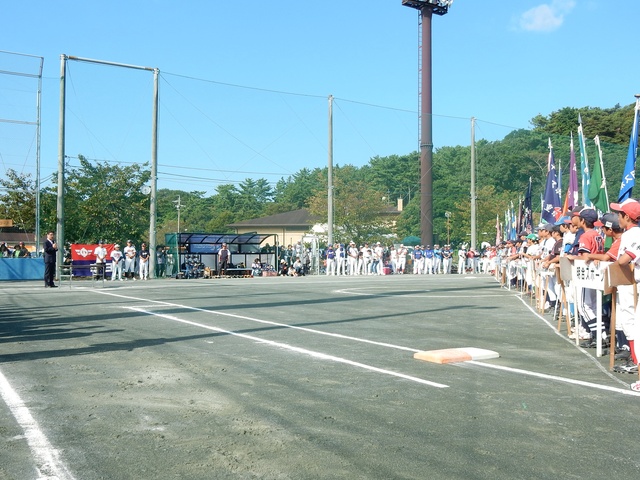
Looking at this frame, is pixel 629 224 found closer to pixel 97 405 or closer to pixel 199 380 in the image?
pixel 199 380

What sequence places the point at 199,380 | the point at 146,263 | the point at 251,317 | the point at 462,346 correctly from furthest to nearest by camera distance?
the point at 146,263
the point at 251,317
the point at 462,346
the point at 199,380

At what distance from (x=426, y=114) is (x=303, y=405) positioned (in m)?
53.4

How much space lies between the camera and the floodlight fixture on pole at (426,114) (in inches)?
2253

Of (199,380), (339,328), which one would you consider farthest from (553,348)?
(199,380)

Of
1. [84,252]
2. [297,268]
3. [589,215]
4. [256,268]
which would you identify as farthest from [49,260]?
[589,215]

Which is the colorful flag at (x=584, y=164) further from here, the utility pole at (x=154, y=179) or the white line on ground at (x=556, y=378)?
the utility pole at (x=154, y=179)

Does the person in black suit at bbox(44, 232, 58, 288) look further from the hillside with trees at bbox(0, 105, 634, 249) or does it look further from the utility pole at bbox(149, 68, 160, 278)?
the hillside with trees at bbox(0, 105, 634, 249)

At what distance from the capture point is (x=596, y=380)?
752 centimetres

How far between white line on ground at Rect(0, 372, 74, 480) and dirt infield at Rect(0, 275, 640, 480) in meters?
0.02

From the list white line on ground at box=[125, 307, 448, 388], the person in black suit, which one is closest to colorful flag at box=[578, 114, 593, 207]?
white line on ground at box=[125, 307, 448, 388]

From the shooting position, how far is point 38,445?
15.9 feet

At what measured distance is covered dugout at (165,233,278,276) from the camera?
3878 centimetres

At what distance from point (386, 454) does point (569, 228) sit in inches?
347

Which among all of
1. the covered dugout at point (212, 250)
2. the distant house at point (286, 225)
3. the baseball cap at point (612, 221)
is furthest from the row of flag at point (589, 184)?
the distant house at point (286, 225)
